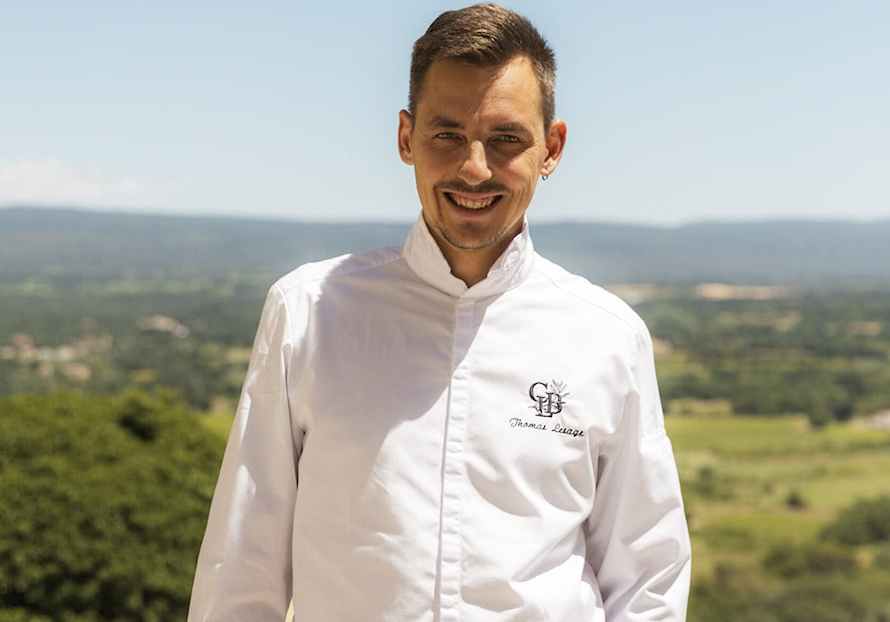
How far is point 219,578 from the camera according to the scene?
1.31 metres

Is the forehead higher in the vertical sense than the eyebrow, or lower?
higher

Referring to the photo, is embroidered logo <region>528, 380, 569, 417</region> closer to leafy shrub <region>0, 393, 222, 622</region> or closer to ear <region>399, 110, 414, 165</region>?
ear <region>399, 110, 414, 165</region>

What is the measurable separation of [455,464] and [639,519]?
0.29m

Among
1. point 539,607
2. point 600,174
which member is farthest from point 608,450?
point 600,174

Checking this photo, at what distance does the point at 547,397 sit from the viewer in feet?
4.47

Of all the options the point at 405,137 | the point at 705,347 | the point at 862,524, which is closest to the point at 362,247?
the point at 705,347

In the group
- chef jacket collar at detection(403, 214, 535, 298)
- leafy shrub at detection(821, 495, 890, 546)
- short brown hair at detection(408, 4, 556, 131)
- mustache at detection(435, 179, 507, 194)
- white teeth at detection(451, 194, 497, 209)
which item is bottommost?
leafy shrub at detection(821, 495, 890, 546)

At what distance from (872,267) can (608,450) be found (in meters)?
10.4

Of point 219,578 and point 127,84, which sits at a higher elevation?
point 127,84

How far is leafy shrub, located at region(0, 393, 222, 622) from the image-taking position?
13.1 ft

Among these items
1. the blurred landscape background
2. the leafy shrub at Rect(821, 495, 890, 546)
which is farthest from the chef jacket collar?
the leafy shrub at Rect(821, 495, 890, 546)

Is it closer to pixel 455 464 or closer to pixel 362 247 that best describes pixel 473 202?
pixel 455 464

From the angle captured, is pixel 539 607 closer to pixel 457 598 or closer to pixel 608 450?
pixel 457 598

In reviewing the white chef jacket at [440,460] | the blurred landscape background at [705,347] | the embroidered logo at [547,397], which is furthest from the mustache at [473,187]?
the blurred landscape background at [705,347]
